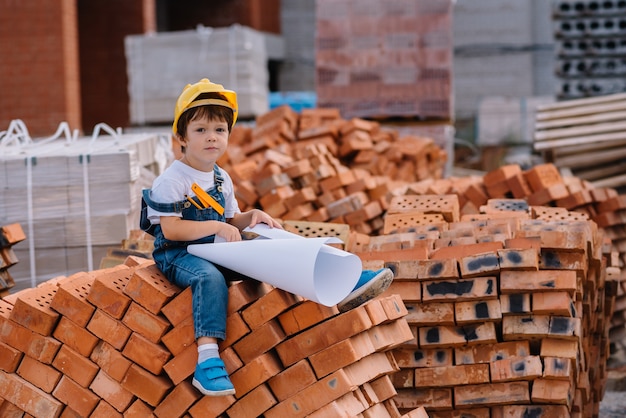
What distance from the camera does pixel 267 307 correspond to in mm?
4098

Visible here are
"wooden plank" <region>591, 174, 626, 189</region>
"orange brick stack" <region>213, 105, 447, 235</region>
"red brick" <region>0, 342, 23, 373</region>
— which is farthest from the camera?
"wooden plank" <region>591, 174, 626, 189</region>

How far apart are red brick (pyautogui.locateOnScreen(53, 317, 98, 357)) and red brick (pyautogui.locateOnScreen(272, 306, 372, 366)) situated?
2.75ft

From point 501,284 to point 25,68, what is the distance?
9.94 metres

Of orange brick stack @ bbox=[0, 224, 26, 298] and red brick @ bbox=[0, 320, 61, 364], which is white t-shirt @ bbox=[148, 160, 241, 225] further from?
orange brick stack @ bbox=[0, 224, 26, 298]

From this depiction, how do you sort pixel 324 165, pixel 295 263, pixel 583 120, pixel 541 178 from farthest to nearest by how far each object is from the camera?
pixel 583 120 → pixel 324 165 → pixel 541 178 → pixel 295 263

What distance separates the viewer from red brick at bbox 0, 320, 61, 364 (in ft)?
14.5

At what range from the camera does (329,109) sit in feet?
36.9

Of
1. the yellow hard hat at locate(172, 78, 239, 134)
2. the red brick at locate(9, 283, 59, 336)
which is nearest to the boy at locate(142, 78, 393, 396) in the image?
the yellow hard hat at locate(172, 78, 239, 134)

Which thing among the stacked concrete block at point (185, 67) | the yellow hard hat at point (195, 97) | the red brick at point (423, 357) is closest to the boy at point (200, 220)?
the yellow hard hat at point (195, 97)

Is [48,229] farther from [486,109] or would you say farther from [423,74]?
[486,109]

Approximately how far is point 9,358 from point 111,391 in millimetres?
542

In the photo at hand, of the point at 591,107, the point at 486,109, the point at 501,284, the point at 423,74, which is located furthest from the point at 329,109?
the point at 486,109

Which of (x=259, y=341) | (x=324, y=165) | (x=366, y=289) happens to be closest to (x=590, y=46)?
(x=324, y=165)

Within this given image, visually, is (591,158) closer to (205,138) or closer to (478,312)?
(478,312)
